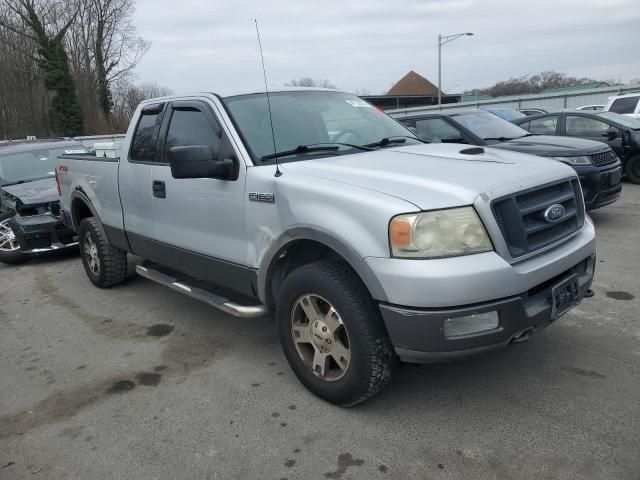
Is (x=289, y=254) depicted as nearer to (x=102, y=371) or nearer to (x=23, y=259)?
(x=102, y=371)

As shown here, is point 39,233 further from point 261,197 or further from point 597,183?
point 597,183

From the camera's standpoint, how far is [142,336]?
451 cm

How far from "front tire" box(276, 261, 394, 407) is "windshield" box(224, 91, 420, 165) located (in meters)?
0.95

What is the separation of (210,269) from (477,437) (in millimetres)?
2123

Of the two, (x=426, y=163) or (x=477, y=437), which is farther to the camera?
(x=426, y=163)

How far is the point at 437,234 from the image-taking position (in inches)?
103

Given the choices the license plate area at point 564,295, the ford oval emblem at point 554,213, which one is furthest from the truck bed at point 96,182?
the license plate area at point 564,295

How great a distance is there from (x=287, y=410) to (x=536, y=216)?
1819mm

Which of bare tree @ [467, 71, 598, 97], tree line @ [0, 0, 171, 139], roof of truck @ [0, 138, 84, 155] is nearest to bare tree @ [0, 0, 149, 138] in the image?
tree line @ [0, 0, 171, 139]

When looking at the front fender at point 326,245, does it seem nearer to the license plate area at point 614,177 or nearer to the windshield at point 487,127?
the windshield at point 487,127

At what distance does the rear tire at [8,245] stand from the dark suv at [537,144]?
18.3 ft

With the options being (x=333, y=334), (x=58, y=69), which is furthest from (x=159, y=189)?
(x=58, y=69)

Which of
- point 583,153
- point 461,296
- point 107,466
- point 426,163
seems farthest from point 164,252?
point 583,153

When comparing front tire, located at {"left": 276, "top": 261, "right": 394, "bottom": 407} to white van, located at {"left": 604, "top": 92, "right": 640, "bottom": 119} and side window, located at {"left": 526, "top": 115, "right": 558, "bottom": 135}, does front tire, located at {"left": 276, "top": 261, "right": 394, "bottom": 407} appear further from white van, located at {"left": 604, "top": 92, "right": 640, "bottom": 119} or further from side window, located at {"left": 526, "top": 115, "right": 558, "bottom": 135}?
white van, located at {"left": 604, "top": 92, "right": 640, "bottom": 119}
